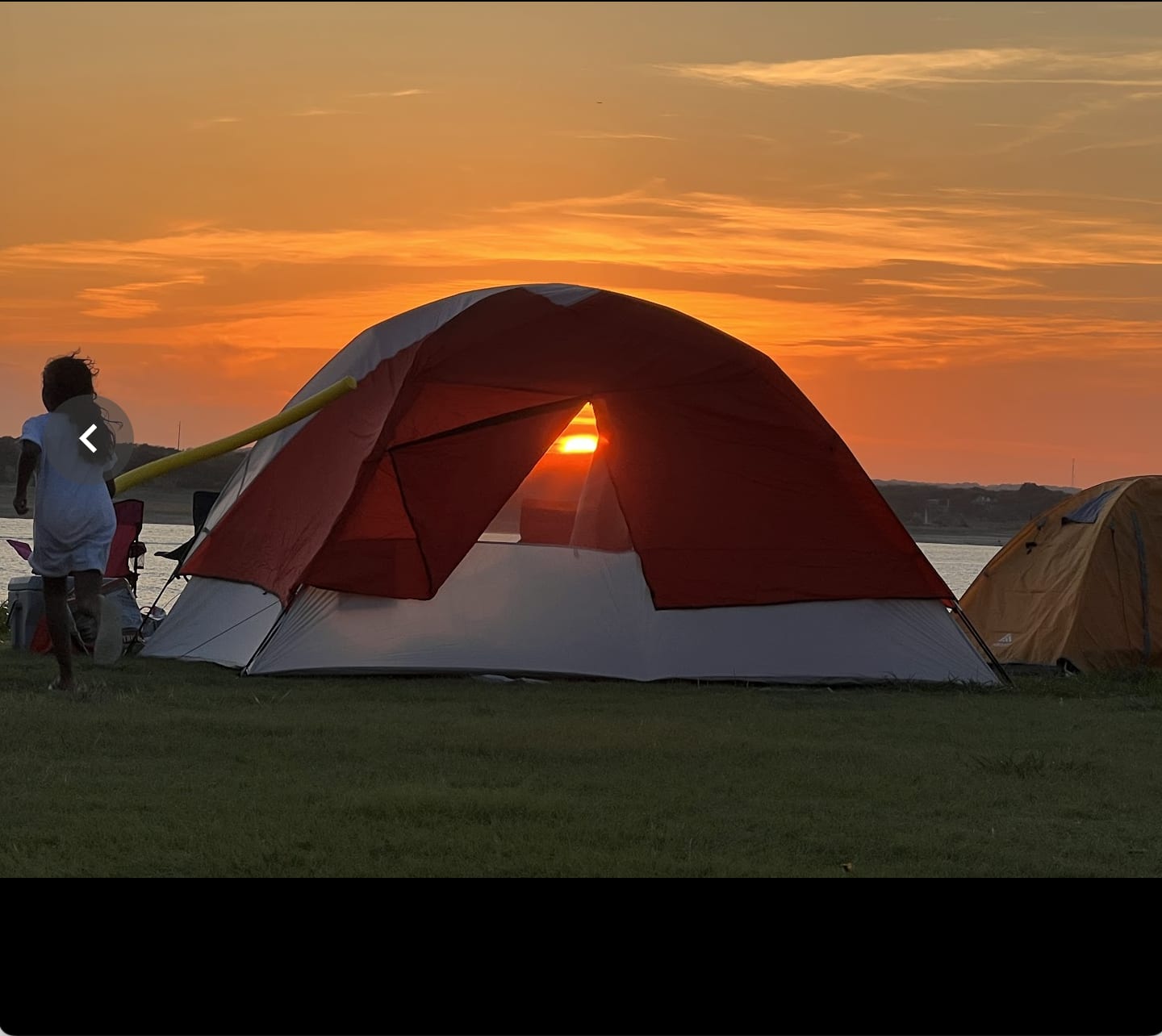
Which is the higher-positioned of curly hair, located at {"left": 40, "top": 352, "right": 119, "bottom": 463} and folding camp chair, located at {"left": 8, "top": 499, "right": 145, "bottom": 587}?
curly hair, located at {"left": 40, "top": 352, "right": 119, "bottom": 463}

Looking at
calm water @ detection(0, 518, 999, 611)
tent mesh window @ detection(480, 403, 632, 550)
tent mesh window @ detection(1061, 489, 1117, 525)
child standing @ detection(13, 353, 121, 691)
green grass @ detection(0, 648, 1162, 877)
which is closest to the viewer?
green grass @ detection(0, 648, 1162, 877)

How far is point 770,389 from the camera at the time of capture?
37.6ft

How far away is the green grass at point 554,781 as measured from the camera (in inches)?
214

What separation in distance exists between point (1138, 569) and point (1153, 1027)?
30.8 feet

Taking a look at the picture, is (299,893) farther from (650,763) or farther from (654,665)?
(654,665)

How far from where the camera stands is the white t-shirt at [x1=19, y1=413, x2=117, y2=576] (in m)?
9.33

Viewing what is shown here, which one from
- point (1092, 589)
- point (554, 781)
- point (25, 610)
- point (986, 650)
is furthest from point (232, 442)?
point (1092, 589)

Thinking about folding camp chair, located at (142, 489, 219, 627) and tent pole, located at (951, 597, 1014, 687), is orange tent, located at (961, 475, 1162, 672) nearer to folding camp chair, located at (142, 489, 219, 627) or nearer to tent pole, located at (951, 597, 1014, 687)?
tent pole, located at (951, 597, 1014, 687)

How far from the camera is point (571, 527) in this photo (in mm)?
11109

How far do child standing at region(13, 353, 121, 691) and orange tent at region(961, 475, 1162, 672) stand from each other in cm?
693
